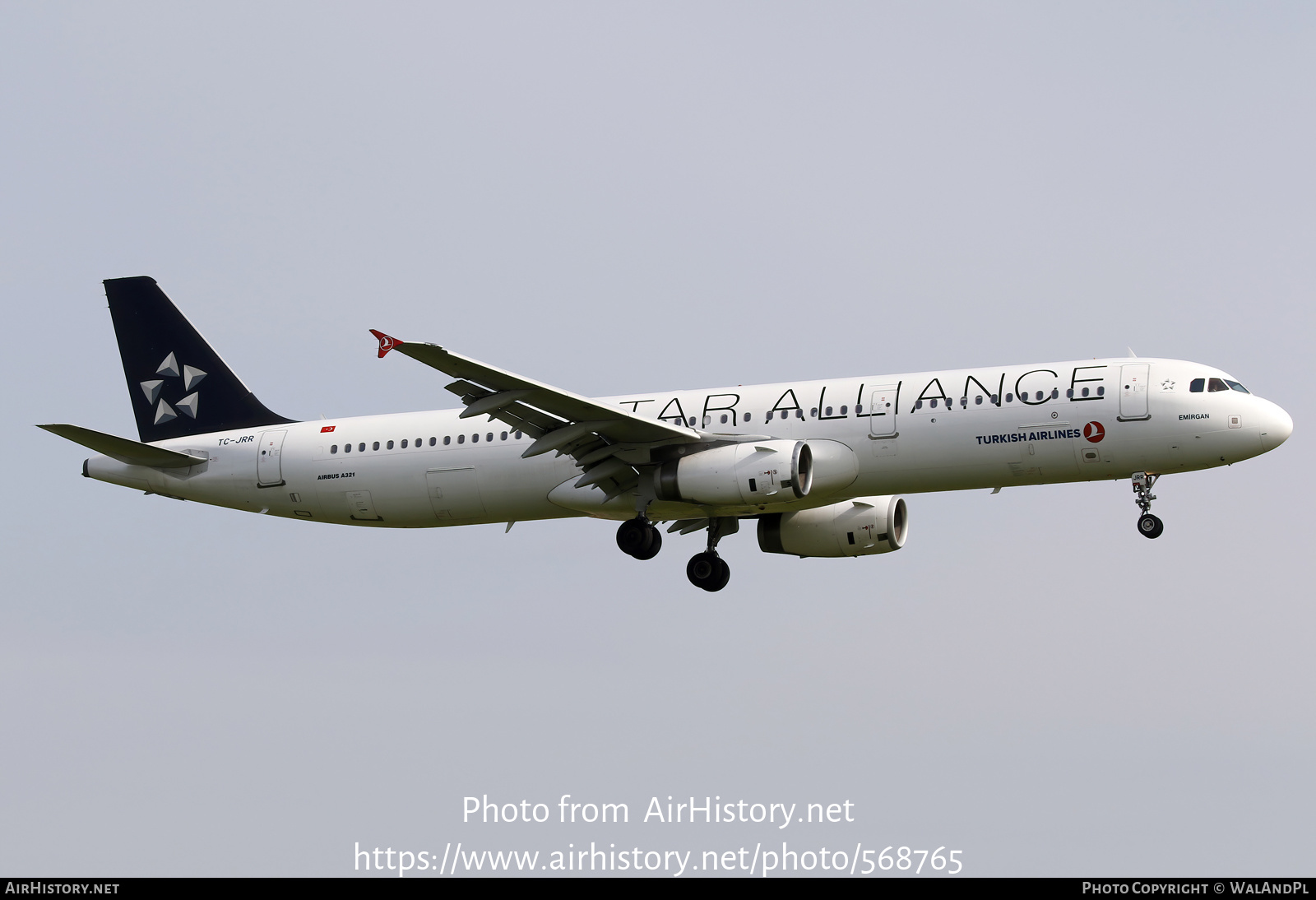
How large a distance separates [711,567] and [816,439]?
6070 mm

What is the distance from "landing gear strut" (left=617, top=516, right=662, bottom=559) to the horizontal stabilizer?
38.1ft

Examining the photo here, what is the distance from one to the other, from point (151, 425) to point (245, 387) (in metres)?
2.76

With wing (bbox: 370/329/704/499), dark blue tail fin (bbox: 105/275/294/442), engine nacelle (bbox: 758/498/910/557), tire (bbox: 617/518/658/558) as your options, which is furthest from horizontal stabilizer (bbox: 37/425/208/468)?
engine nacelle (bbox: 758/498/910/557)

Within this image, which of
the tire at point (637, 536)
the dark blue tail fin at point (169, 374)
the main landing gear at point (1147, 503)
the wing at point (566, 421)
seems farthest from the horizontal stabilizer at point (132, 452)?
the main landing gear at point (1147, 503)

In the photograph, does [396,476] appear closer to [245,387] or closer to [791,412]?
[245,387]

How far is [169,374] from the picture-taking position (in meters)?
41.7

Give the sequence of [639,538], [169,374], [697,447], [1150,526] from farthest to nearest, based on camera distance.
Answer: [169,374] < [639,538] < [697,447] < [1150,526]

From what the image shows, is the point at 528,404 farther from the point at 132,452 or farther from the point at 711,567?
the point at 132,452

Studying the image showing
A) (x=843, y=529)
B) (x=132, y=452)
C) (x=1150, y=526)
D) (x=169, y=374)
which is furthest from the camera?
(x=169, y=374)

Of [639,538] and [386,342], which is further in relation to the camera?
[639,538]

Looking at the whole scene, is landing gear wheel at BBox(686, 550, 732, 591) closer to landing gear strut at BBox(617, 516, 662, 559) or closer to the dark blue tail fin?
landing gear strut at BBox(617, 516, 662, 559)

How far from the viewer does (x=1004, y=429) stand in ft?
108

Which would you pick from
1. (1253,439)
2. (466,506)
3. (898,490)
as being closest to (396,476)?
(466,506)

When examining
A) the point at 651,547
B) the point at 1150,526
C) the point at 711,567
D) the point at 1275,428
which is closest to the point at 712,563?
the point at 711,567
